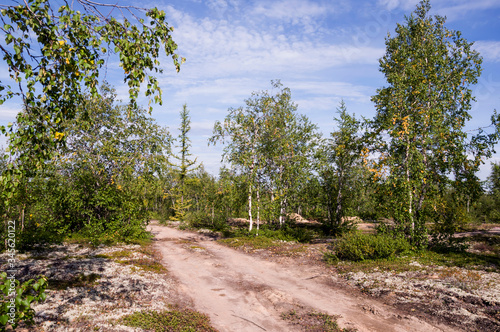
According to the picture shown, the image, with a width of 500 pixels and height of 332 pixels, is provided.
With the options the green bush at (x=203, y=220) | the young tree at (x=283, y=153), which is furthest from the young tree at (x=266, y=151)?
the green bush at (x=203, y=220)

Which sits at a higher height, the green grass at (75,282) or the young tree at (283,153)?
the young tree at (283,153)

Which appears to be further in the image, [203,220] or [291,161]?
[203,220]

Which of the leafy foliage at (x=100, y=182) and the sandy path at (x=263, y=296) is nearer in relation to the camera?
the sandy path at (x=263, y=296)

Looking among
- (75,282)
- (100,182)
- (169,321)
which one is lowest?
(169,321)

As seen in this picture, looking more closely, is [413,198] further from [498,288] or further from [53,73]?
[53,73]

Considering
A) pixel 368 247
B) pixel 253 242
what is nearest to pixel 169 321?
pixel 368 247

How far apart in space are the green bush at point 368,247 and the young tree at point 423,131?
4.38 ft

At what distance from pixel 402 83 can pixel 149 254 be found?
1631cm

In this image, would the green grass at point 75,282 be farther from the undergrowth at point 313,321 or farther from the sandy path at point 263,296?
the undergrowth at point 313,321

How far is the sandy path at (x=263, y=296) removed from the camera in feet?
24.3

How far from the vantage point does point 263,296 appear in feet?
31.0

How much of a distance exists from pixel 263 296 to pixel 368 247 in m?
6.69

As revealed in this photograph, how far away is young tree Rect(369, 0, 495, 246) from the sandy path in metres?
6.32

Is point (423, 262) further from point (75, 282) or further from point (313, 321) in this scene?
point (75, 282)
